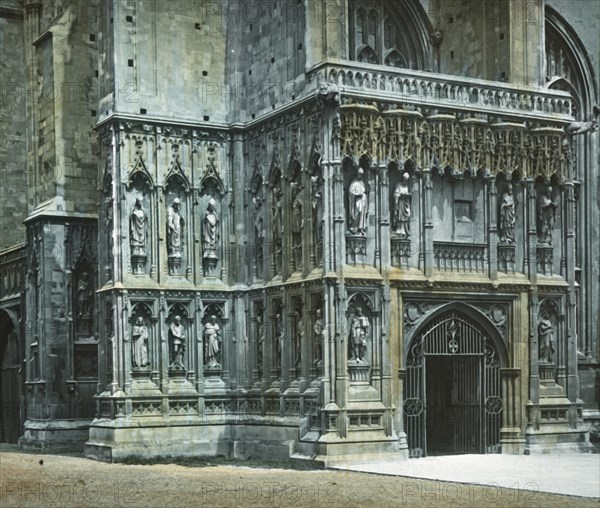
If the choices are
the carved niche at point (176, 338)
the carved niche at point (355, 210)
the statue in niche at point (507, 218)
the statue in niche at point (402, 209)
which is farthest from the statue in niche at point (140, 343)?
the statue in niche at point (507, 218)

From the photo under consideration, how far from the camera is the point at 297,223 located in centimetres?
2988

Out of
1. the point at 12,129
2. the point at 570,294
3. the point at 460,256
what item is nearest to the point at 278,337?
the point at 460,256

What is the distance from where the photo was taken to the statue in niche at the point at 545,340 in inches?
1220

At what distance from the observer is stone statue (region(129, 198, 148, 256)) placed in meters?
31.1

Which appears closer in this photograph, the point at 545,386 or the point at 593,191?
the point at 545,386

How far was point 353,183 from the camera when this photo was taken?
28.5 metres

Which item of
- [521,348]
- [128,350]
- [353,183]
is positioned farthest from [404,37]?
[128,350]

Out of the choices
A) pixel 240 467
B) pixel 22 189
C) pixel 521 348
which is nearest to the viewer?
pixel 240 467

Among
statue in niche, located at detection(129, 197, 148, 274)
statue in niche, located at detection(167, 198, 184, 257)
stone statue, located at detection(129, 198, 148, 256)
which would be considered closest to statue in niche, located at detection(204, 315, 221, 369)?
statue in niche, located at detection(167, 198, 184, 257)

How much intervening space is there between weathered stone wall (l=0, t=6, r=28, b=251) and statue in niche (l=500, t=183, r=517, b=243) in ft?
57.7

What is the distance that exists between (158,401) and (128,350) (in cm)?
153

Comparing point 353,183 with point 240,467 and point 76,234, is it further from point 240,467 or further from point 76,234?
point 76,234

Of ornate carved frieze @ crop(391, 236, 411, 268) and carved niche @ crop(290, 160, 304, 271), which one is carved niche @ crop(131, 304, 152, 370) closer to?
carved niche @ crop(290, 160, 304, 271)

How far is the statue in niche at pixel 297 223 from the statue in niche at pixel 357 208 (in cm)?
171
